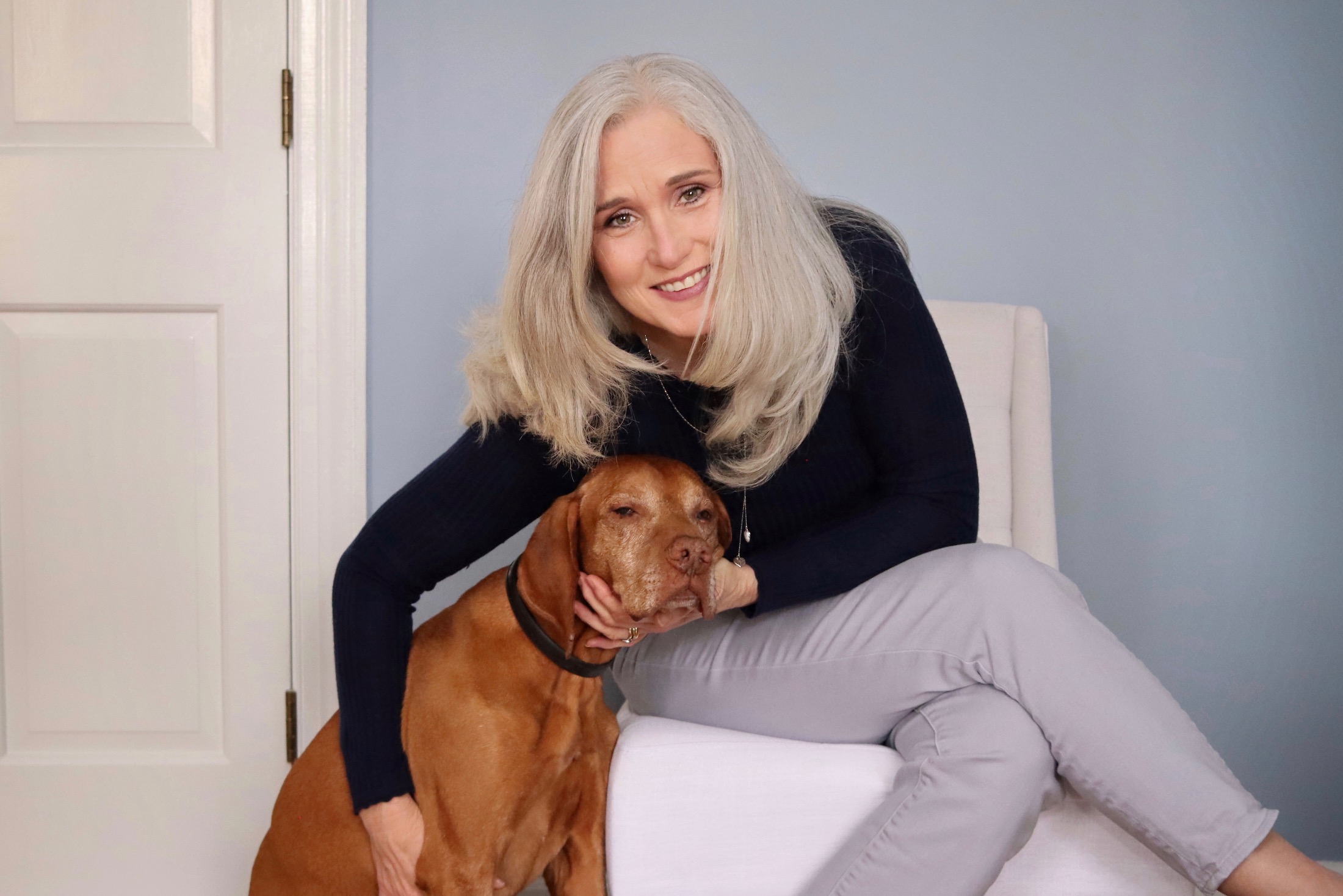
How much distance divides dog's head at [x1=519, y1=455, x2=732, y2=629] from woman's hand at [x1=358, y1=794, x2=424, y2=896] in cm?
31

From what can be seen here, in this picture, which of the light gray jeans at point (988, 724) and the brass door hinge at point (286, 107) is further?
the brass door hinge at point (286, 107)

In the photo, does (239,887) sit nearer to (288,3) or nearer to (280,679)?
(280,679)

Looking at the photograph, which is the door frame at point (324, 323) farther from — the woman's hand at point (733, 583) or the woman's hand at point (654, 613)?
the woman's hand at point (733, 583)

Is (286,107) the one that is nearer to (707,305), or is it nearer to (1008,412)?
(707,305)

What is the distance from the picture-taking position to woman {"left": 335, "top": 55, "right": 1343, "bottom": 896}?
1.17 meters

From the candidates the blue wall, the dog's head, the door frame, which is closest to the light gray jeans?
Result: the dog's head

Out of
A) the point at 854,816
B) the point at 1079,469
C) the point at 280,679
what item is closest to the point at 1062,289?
the point at 1079,469

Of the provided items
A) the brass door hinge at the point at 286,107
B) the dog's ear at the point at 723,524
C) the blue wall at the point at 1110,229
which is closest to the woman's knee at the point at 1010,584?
the dog's ear at the point at 723,524

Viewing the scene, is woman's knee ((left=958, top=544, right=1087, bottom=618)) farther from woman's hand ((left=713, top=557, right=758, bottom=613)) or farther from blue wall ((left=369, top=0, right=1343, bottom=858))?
blue wall ((left=369, top=0, right=1343, bottom=858))

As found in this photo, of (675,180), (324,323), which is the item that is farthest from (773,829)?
(324,323)

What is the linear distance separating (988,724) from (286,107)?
1852 mm

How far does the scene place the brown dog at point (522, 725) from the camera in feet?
4.22

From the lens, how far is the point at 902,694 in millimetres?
1272

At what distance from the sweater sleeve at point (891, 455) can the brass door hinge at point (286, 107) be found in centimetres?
129
